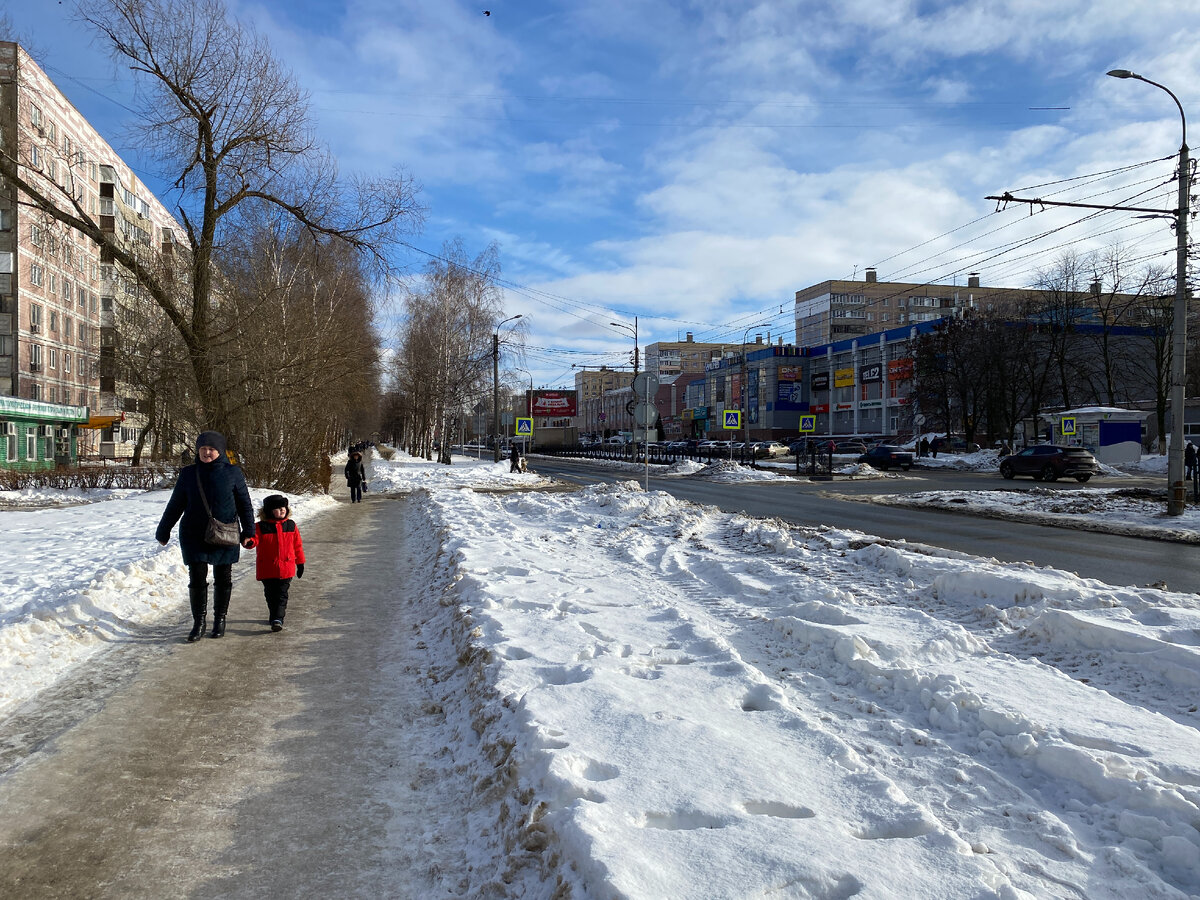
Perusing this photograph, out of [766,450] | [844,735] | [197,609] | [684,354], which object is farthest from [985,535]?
[684,354]

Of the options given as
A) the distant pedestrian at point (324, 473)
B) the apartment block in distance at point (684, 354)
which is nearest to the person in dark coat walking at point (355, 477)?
the distant pedestrian at point (324, 473)

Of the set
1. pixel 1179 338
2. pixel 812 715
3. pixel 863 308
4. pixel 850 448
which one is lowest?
pixel 812 715

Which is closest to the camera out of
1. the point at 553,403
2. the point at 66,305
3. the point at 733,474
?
the point at 733,474

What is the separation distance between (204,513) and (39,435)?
39819mm

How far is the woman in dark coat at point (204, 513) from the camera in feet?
20.7

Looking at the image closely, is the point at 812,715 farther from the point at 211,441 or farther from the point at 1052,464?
the point at 1052,464

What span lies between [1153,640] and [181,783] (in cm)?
586

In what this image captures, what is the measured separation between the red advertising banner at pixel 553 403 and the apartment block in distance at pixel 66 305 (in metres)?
31.4

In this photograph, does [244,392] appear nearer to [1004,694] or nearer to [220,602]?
[220,602]

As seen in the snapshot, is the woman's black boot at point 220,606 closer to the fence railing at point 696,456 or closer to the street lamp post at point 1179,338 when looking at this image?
the fence railing at point 696,456

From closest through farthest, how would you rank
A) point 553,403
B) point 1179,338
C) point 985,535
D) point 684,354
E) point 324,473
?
point 985,535, point 1179,338, point 324,473, point 553,403, point 684,354

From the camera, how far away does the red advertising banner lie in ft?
232

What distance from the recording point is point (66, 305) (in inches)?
2071

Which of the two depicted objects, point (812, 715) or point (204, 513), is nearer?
point (812, 715)
